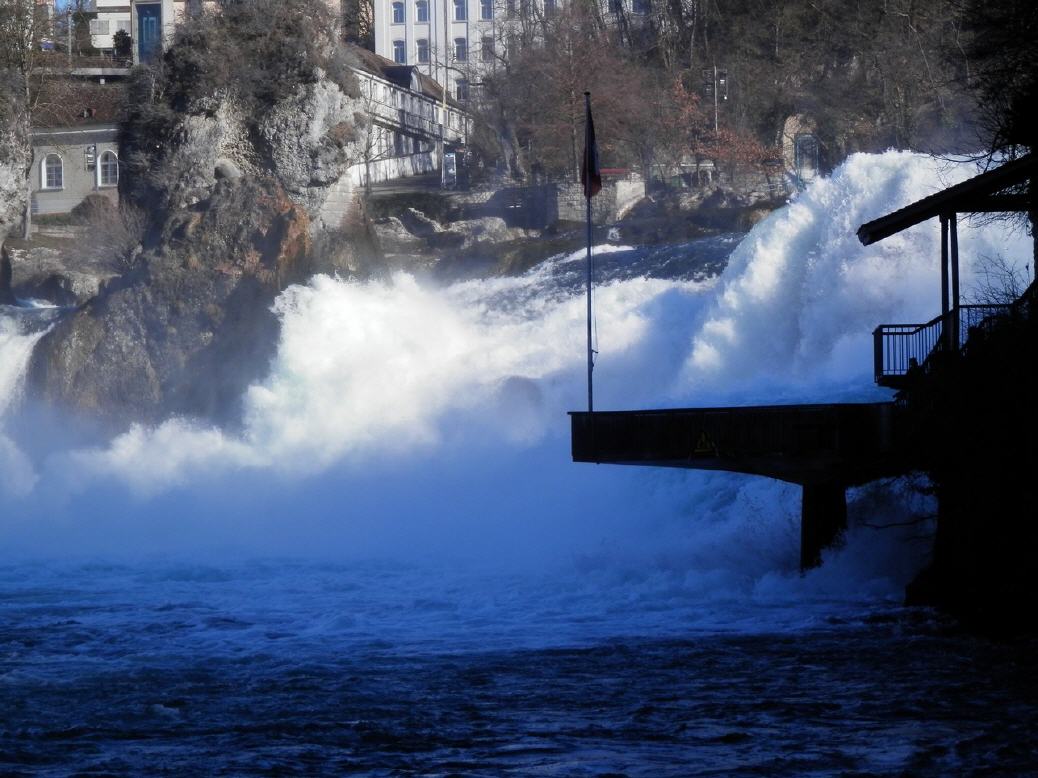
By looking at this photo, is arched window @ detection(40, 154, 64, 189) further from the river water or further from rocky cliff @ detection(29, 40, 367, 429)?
the river water

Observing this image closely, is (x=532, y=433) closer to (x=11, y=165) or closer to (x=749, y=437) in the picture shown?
(x=749, y=437)

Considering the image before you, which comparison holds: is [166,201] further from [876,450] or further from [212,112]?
[876,450]

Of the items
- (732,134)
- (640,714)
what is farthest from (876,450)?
(732,134)

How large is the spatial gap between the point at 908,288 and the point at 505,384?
10030mm

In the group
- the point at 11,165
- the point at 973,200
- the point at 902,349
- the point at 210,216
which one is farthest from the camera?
the point at 11,165

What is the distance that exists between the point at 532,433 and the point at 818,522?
12766 mm

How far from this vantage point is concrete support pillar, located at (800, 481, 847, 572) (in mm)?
22688

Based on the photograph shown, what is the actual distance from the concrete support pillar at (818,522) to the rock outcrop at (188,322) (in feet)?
77.8

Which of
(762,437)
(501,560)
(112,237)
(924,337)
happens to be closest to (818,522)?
(762,437)

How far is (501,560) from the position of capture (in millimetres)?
27812

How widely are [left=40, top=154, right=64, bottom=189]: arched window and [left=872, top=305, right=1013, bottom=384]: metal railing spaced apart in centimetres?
5722

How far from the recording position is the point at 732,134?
223 ft

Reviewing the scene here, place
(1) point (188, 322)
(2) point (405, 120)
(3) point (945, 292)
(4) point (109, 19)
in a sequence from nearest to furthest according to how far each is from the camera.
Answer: (3) point (945, 292), (1) point (188, 322), (2) point (405, 120), (4) point (109, 19)

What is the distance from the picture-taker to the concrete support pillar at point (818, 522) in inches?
893
